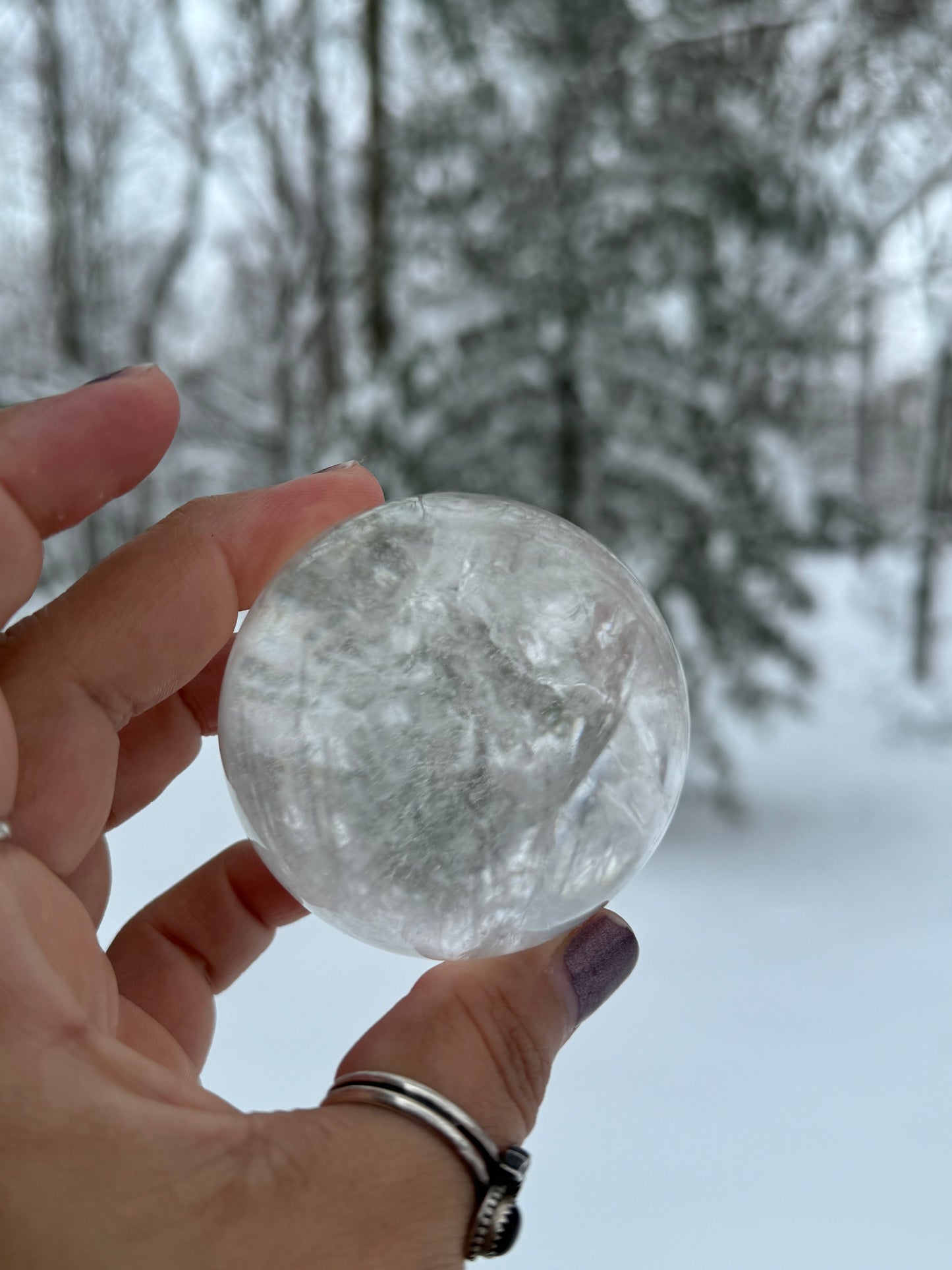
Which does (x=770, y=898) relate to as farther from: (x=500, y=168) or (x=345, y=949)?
(x=500, y=168)

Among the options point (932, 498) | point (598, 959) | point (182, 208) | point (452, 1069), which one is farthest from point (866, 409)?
point (452, 1069)

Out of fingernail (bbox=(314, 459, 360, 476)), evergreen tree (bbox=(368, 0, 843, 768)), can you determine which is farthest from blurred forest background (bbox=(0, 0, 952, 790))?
fingernail (bbox=(314, 459, 360, 476))

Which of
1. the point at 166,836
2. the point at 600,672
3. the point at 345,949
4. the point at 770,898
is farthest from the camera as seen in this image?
the point at 770,898

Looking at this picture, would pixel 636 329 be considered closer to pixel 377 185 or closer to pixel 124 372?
pixel 377 185

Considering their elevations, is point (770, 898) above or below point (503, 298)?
below

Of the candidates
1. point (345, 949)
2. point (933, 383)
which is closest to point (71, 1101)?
point (345, 949)

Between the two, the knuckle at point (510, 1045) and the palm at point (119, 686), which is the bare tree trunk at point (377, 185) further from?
the knuckle at point (510, 1045)
